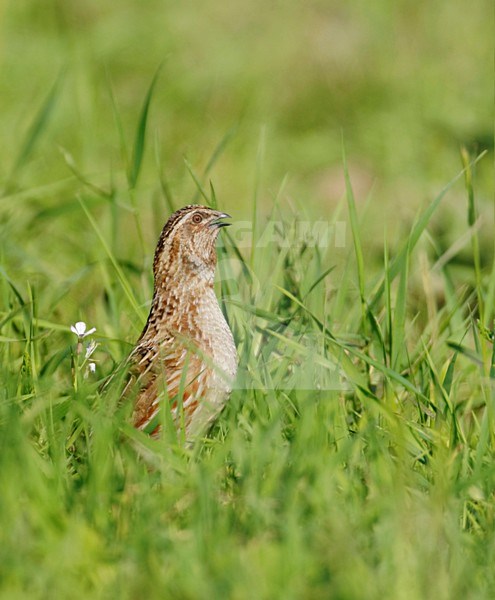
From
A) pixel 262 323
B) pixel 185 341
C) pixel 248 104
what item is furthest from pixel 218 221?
pixel 248 104

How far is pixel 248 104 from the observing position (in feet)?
29.7

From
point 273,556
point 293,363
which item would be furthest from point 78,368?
point 273,556

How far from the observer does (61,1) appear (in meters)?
10.0

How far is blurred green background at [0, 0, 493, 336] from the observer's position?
7184mm

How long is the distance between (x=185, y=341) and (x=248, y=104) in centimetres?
494

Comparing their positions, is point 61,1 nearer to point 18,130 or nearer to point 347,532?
point 18,130

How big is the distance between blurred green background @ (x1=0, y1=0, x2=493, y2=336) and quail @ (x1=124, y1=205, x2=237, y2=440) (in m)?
1.66

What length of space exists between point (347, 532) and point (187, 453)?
29.6 inches

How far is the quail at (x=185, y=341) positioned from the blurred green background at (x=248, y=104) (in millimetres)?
1656

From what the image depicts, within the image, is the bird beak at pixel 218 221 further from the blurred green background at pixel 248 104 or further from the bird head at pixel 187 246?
the blurred green background at pixel 248 104

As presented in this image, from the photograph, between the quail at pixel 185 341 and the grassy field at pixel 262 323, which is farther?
the quail at pixel 185 341

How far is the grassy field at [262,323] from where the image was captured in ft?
10.7

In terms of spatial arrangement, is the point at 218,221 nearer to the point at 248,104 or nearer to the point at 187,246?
the point at 187,246

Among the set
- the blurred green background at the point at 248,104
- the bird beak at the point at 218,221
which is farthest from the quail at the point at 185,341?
the blurred green background at the point at 248,104
